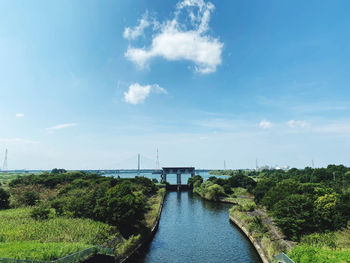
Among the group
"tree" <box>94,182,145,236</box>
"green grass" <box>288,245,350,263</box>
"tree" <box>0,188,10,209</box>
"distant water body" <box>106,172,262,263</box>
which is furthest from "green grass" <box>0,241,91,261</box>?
"tree" <box>0,188,10,209</box>

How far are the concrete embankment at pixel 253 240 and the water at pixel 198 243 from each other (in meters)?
0.56

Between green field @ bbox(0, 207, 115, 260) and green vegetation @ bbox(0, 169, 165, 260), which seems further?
green vegetation @ bbox(0, 169, 165, 260)

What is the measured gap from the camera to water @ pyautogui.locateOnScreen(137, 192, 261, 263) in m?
22.6

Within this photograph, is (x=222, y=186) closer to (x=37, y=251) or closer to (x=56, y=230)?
(x=56, y=230)

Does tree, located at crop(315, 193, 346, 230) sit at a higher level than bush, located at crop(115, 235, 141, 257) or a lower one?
higher

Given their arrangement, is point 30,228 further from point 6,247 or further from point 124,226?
point 124,226

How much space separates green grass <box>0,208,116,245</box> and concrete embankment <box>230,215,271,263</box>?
1727cm

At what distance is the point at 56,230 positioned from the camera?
23.2 metres

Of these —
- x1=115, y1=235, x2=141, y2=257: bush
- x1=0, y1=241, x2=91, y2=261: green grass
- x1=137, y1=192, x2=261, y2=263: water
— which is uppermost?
x1=0, y1=241, x2=91, y2=261: green grass

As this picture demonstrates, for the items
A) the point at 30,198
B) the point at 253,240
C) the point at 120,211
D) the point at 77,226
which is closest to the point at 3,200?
the point at 30,198

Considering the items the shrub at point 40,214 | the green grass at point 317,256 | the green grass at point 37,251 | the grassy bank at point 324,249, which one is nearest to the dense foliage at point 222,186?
the grassy bank at point 324,249

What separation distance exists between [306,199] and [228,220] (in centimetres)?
1657

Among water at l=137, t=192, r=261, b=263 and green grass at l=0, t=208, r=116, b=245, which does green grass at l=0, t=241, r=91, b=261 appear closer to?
green grass at l=0, t=208, r=116, b=245

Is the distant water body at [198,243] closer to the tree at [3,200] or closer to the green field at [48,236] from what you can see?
the green field at [48,236]
